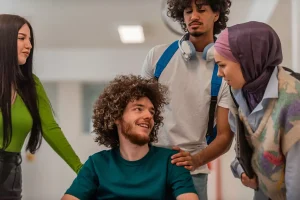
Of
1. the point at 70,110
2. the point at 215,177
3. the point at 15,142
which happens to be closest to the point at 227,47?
the point at 15,142

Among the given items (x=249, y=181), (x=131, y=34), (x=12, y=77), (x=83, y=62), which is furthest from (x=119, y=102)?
(x=83, y=62)

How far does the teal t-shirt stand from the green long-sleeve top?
0.53ft

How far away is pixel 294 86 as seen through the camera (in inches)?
46.5

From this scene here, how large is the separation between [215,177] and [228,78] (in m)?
3.84

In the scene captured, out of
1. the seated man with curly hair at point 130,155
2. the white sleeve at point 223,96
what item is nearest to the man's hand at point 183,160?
the seated man with curly hair at point 130,155

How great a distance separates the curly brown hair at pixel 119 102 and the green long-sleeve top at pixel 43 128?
5.3 inches

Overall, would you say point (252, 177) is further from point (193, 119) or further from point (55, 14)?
point (55, 14)

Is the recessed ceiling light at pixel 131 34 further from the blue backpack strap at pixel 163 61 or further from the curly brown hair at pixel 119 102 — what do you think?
the curly brown hair at pixel 119 102

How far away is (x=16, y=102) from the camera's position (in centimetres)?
143

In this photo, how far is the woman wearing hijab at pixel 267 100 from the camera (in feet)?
3.80

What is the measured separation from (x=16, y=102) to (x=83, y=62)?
12.4 feet

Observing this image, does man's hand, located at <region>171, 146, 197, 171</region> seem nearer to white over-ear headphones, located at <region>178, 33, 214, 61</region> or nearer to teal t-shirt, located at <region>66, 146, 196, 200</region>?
teal t-shirt, located at <region>66, 146, 196, 200</region>

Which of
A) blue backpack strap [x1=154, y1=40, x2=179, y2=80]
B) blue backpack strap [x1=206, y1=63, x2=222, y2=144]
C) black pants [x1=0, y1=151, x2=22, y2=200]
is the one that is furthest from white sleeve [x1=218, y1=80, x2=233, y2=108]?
black pants [x1=0, y1=151, x2=22, y2=200]

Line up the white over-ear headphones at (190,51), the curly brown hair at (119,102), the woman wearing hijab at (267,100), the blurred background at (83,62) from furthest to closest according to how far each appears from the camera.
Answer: the blurred background at (83,62) → the white over-ear headphones at (190,51) → the curly brown hair at (119,102) → the woman wearing hijab at (267,100)
